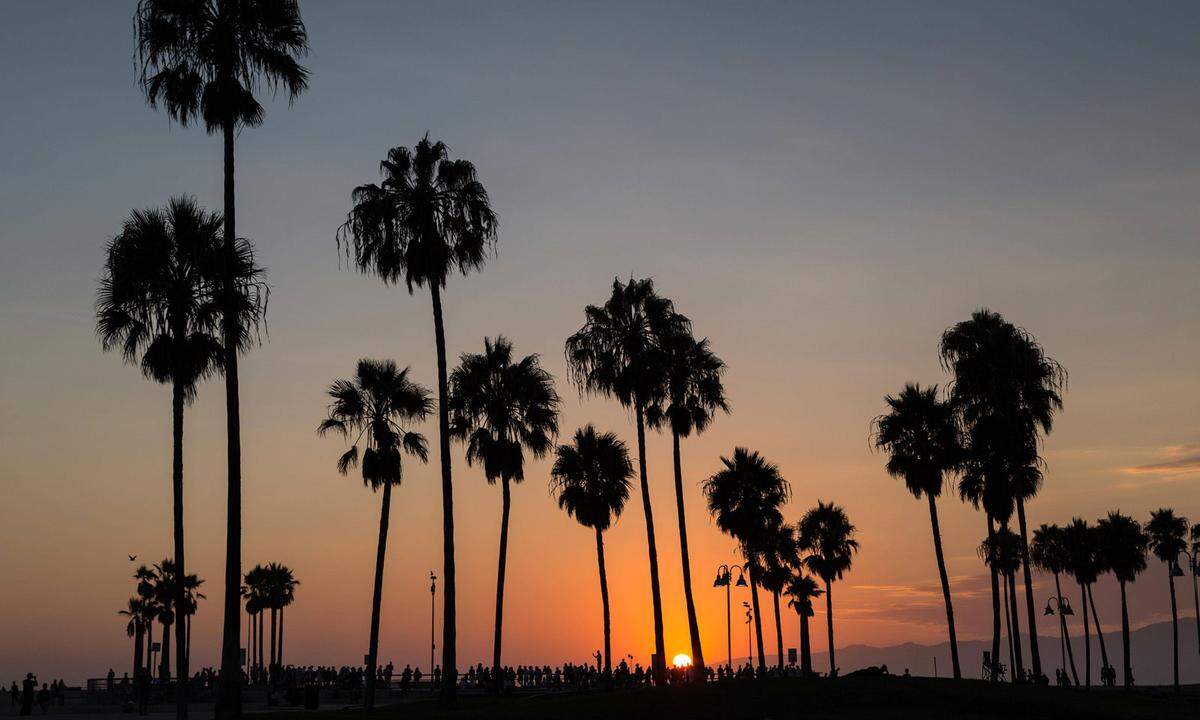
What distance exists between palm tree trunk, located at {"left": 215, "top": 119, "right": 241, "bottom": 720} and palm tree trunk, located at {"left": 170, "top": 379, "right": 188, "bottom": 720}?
23.1 feet

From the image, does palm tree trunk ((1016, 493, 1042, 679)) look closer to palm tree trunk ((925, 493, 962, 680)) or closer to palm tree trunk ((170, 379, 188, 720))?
palm tree trunk ((925, 493, 962, 680))

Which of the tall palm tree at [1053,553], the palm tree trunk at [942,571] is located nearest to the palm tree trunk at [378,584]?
the palm tree trunk at [942,571]

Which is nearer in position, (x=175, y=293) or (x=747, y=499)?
(x=175, y=293)

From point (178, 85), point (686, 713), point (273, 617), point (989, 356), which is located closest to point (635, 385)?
point (989, 356)

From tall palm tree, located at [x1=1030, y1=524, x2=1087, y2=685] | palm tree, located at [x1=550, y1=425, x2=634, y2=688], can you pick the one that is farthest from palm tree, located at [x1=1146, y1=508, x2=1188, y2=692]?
palm tree, located at [x1=550, y1=425, x2=634, y2=688]

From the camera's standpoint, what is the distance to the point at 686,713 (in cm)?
3394

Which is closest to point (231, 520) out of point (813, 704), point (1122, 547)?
point (813, 704)

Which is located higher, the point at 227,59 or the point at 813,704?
the point at 227,59

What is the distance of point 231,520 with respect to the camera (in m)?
29.8

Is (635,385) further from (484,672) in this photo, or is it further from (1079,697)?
(484,672)

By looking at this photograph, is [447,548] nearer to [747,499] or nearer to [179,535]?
[179,535]

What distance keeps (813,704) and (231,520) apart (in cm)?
1759

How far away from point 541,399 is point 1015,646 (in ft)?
99.7

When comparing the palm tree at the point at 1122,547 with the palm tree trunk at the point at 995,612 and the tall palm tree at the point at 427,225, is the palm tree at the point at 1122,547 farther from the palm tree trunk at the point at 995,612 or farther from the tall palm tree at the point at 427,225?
the tall palm tree at the point at 427,225
